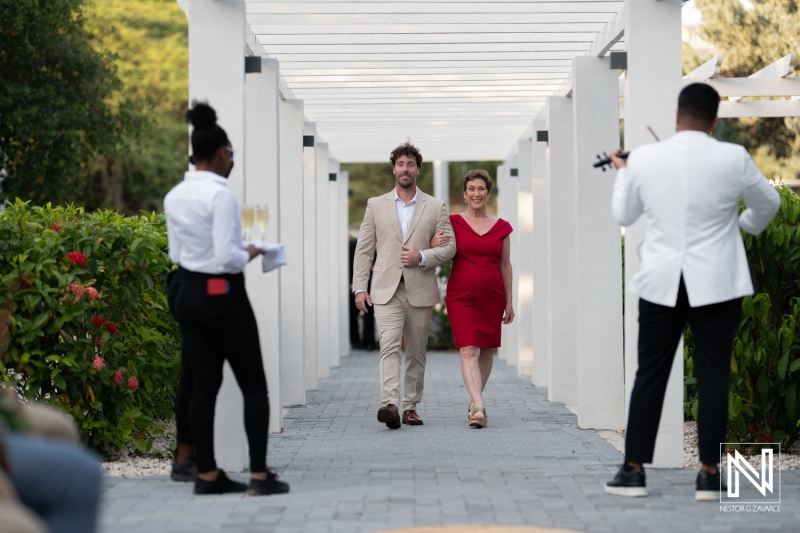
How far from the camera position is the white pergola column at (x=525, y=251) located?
44.5ft

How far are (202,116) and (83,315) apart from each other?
169cm

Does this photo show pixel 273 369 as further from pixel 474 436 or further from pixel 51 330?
pixel 51 330

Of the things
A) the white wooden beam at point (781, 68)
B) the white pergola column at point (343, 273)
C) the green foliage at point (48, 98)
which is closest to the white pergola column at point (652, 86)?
the white wooden beam at point (781, 68)

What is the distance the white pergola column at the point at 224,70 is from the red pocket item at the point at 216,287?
1147 millimetres

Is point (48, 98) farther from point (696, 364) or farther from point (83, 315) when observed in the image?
point (696, 364)

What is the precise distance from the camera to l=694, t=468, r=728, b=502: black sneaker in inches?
220

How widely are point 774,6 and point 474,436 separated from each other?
19.3m

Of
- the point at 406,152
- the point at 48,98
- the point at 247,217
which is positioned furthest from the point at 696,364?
the point at 48,98

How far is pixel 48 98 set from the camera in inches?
757

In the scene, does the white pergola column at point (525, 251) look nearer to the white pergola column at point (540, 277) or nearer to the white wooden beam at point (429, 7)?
the white pergola column at point (540, 277)

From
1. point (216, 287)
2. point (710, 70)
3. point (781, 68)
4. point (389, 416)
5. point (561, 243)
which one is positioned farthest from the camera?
point (781, 68)

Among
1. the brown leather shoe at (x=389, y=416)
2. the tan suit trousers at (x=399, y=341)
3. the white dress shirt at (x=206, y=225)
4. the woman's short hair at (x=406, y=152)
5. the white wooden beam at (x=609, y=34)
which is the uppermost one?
the white wooden beam at (x=609, y=34)

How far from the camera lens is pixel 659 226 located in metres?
5.57

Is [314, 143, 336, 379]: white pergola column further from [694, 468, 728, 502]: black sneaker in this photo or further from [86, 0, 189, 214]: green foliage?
[86, 0, 189, 214]: green foliage
